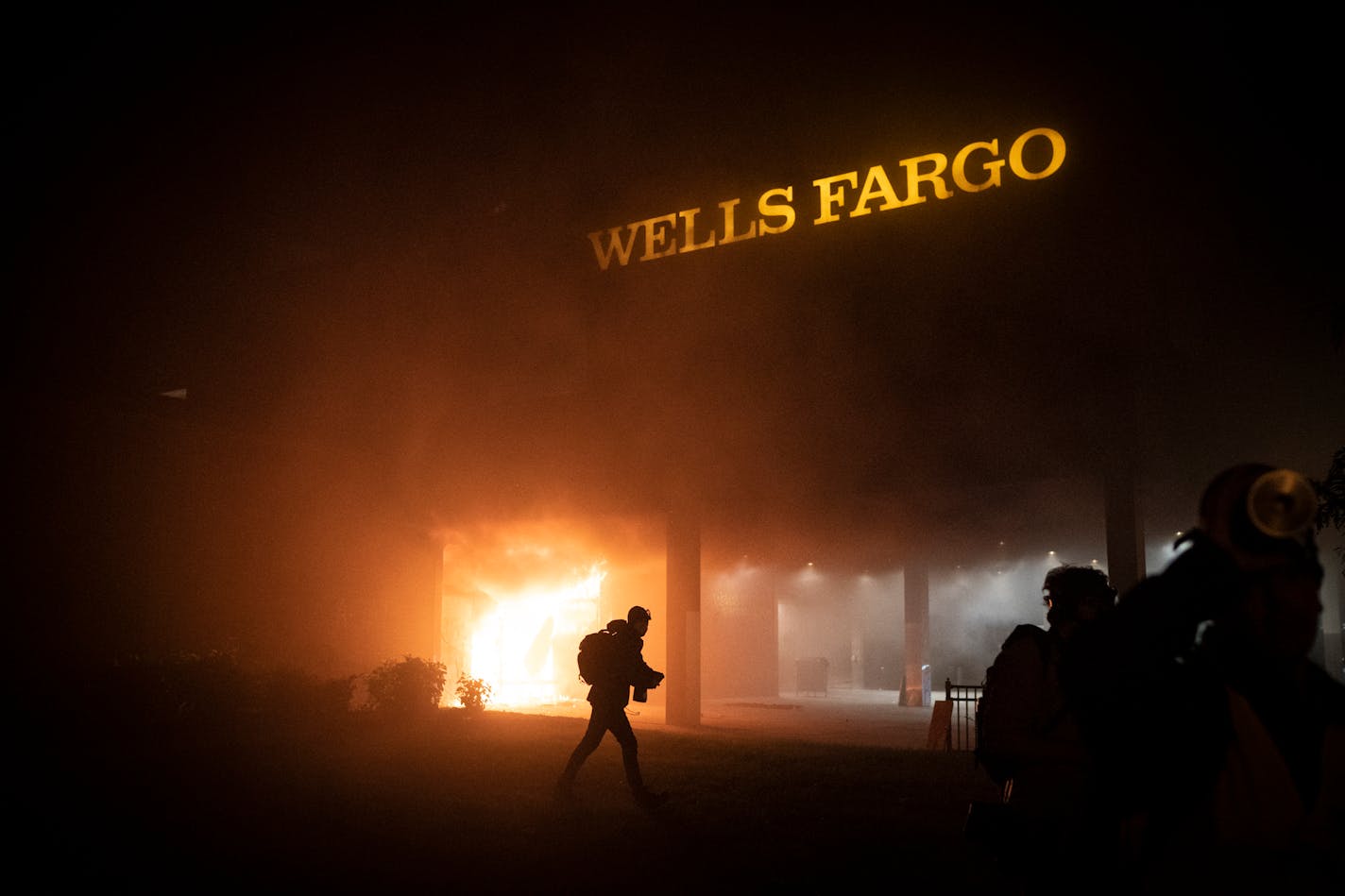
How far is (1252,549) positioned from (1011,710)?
6.00ft

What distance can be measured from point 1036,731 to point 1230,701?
1.67 m

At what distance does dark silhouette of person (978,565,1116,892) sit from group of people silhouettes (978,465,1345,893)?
116cm

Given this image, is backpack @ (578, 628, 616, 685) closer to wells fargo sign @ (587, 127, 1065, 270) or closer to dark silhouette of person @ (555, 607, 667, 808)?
dark silhouette of person @ (555, 607, 667, 808)

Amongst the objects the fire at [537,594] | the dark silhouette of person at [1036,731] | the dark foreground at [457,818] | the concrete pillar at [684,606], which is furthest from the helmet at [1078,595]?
the fire at [537,594]

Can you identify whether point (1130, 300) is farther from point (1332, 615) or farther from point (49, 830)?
point (1332, 615)

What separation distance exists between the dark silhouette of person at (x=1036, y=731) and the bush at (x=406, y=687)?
12.3 meters

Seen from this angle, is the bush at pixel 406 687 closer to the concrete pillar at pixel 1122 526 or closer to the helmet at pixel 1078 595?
the concrete pillar at pixel 1122 526

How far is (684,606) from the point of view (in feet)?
59.8

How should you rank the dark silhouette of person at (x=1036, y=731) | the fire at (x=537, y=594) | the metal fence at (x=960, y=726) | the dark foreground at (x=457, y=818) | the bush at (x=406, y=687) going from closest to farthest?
the dark silhouette of person at (x=1036, y=731) → the dark foreground at (x=457, y=818) → the bush at (x=406, y=687) → the metal fence at (x=960, y=726) → the fire at (x=537, y=594)

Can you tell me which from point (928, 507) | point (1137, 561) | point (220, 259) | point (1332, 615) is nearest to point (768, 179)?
point (928, 507)

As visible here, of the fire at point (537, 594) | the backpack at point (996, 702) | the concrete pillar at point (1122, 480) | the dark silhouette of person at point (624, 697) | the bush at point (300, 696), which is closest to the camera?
the backpack at point (996, 702)

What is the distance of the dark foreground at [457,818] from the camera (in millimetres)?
6375

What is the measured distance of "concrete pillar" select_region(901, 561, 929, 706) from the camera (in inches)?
1101

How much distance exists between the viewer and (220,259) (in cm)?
2242
